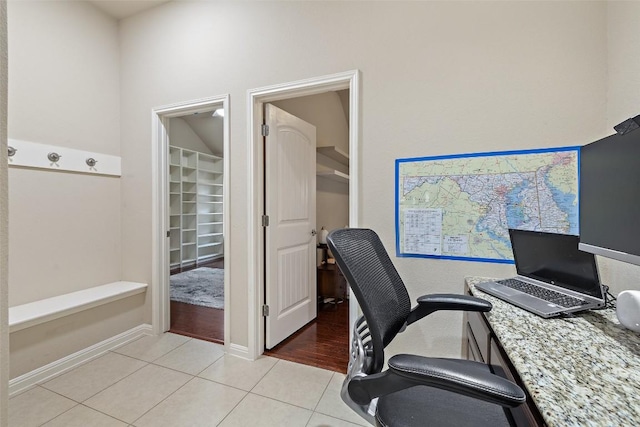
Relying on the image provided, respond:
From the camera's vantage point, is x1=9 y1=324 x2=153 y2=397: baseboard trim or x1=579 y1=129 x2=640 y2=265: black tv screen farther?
x1=9 y1=324 x2=153 y2=397: baseboard trim

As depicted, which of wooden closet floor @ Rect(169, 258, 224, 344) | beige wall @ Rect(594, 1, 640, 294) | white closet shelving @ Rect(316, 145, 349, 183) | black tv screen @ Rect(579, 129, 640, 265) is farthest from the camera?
white closet shelving @ Rect(316, 145, 349, 183)

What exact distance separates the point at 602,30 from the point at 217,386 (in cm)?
311

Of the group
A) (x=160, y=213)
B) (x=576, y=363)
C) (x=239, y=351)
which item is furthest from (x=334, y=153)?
(x=576, y=363)

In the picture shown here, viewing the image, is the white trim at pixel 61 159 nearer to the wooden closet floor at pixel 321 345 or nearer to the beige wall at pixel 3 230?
the beige wall at pixel 3 230

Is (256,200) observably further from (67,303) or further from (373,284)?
(67,303)

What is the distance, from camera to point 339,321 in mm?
2893

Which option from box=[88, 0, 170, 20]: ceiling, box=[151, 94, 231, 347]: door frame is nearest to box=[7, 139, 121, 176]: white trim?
box=[151, 94, 231, 347]: door frame

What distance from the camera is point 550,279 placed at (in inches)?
49.2

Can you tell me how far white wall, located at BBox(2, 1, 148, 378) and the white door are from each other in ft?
4.65

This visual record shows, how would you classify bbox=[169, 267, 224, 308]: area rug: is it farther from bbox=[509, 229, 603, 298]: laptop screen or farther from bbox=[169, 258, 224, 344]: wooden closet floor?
bbox=[509, 229, 603, 298]: laptop screen

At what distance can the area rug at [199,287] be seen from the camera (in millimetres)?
3588

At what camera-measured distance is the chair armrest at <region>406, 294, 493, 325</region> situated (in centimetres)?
110

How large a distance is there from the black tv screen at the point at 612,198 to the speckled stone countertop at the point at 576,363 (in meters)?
0.26

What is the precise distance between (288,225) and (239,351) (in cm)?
114
